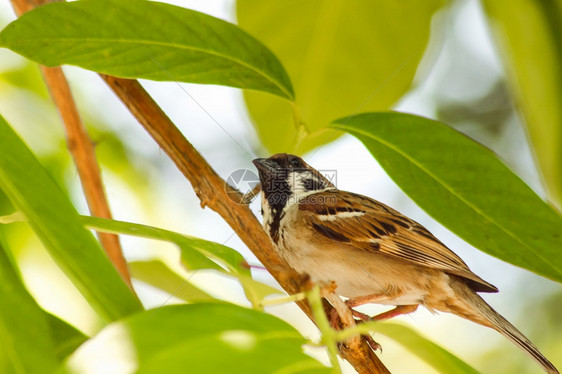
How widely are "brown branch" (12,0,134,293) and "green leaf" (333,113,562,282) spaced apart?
89 cm

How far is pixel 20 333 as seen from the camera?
1269 mm

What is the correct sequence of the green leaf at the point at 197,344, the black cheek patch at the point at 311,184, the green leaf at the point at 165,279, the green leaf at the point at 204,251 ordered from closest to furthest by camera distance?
the green leaf at the point at 197,344
the green leaf at the point at 204,251
the green leaf at the point at 165,279
the black cheek patch at the point at 311,184

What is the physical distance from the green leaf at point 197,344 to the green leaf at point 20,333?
24 cm

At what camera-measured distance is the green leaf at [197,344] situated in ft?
3.15

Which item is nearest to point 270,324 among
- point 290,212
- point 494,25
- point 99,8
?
point 99,8

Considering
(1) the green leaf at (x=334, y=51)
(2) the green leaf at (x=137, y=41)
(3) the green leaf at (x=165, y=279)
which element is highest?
(1) the green leaf at (x=334, y=51)

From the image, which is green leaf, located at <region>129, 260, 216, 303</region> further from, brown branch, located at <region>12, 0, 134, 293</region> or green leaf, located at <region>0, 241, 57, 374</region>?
green leaf, located at <region>0, 241, 57, 374</region>

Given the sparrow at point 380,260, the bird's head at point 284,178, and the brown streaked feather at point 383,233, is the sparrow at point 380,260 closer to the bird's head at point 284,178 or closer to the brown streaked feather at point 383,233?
the brown streaked feather at point 383,233

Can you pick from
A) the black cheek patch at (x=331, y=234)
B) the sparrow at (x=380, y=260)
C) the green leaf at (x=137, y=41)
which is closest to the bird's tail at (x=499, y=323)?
the sparrow at (x=380, y=260)

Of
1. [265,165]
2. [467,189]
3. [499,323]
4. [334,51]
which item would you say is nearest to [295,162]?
[265,165]

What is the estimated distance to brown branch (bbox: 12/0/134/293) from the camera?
2.14 meters

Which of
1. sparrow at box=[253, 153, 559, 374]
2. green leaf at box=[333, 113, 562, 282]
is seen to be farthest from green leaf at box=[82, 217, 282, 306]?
sparrow at box=[253, 153, 559, 374]

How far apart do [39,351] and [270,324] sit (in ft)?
1.52

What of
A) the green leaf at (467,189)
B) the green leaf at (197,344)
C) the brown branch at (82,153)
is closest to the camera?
the green leaf at (197,344)
